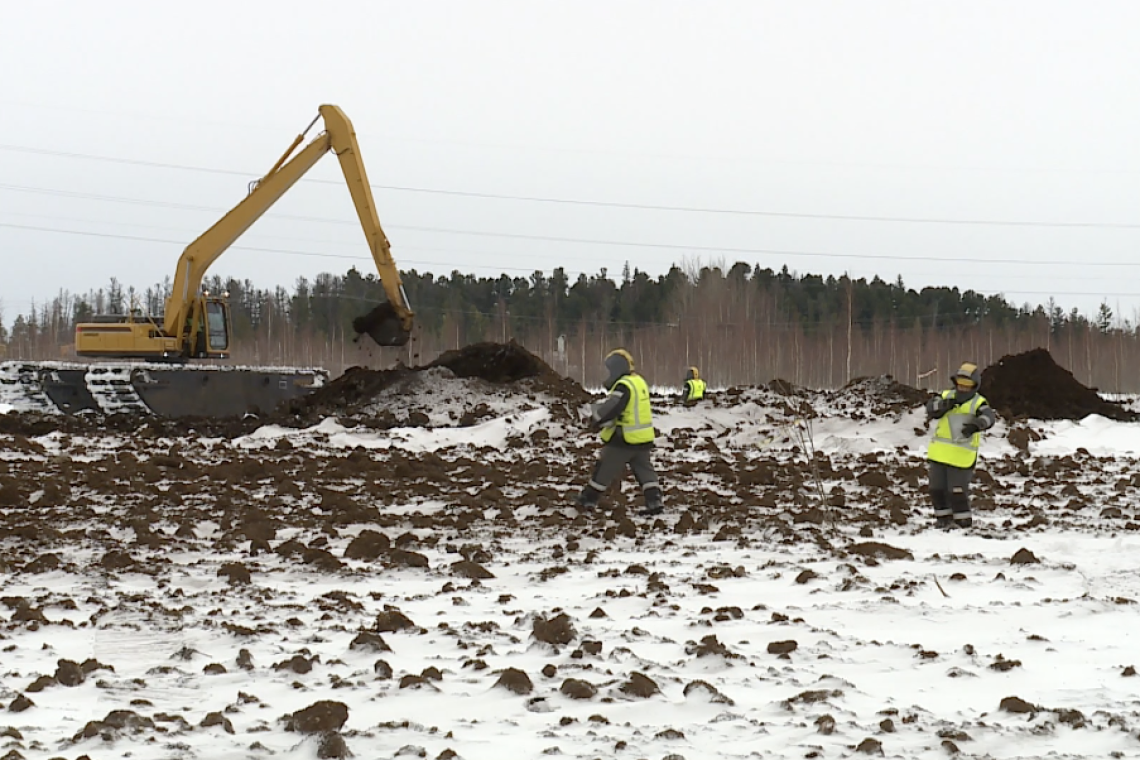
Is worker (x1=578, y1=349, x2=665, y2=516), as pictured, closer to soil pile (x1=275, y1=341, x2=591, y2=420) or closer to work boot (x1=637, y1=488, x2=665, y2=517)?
work boot (x1=637, y1=488, x2=665, y2=517)

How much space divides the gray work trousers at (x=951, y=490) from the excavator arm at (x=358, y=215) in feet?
47.2

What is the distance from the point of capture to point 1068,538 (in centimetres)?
1062

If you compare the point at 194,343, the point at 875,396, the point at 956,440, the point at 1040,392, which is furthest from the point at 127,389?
the point at 1040,392

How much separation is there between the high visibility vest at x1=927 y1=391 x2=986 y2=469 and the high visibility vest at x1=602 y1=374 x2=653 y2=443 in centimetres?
283

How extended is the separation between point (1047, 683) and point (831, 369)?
47240 mm

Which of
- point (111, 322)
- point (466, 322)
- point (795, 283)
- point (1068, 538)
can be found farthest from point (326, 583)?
point (795, 283)

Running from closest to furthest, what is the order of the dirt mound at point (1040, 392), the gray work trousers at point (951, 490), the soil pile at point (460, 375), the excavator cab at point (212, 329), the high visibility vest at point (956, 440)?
the gray work trousers at point (951, 490) < the high visibility vest at point (956, 440) < the soil pile at point (460, 375) < the excavator cab at point (212, 329) < the dirt mound at point (1040, 392)

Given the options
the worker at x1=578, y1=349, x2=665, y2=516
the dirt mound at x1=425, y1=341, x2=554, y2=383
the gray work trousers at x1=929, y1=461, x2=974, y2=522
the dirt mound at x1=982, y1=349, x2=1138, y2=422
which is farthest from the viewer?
the dirt mound at x1=425, y1=341, x2=554, y2=383

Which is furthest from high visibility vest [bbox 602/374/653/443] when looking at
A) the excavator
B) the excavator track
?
the excavator track

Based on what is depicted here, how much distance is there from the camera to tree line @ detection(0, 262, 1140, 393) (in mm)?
54156

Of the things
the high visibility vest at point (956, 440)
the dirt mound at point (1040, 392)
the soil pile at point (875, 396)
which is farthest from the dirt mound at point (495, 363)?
the high visibility vest at point (956, 440)

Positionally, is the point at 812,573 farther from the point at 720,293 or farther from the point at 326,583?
the point at 720,293

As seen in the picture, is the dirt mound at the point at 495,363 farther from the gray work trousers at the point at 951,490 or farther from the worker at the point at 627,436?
the gray work trousers at the point at 951,490

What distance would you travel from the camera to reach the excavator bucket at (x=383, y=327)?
24.4 metres
